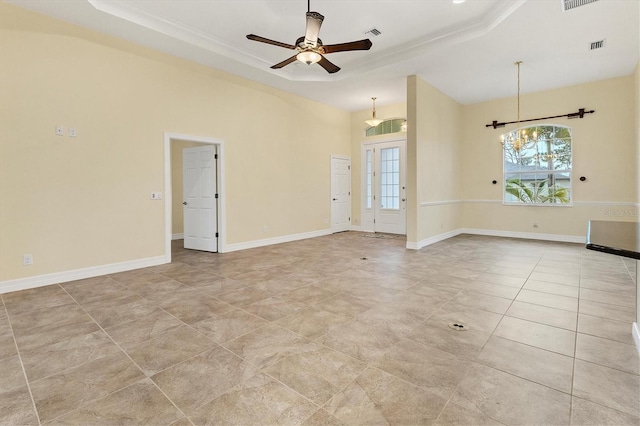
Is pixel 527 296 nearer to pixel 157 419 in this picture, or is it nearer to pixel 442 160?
pixel 157 419

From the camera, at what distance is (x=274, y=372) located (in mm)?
1938

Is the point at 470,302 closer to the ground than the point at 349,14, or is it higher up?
closer to the ground

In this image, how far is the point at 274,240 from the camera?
6.78 metres

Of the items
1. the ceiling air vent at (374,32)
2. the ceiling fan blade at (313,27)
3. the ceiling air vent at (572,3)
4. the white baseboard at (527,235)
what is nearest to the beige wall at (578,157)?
the white baseboard at (527,235)

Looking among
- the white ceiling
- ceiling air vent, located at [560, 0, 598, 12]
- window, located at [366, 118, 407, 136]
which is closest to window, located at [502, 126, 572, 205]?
the white ceiling

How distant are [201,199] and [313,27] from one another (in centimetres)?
404

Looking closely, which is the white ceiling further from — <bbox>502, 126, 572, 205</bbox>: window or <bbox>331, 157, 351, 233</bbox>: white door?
<bbox>331, 157, 351, 233</bbox>: white door

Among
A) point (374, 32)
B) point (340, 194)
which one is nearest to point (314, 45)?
point (374, 32)

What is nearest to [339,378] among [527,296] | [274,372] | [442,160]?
[274,372]

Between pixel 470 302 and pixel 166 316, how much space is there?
3.03 metres

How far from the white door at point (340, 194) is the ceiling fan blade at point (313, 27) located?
5.00 meters

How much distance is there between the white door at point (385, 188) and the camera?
8055mm

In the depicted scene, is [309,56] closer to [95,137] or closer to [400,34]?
[400,34]

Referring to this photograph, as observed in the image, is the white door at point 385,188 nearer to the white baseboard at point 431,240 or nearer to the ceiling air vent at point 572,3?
the white baseboard at point 431,240
